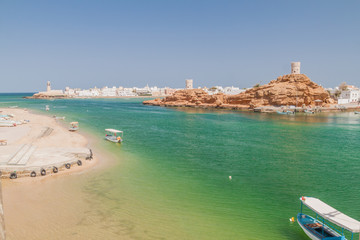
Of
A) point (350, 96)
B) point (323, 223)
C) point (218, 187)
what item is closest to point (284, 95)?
point (350, 96)

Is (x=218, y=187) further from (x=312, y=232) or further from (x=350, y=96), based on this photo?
(x=350, y=96)

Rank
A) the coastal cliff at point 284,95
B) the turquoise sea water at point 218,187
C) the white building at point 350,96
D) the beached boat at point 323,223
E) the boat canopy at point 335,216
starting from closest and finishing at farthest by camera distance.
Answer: the boat canopy at point 335,216
the beached boat at point 323,223
the turquoise sea water at point 218,187
the coastal cliff at point 284,95
the white building at point 350,96

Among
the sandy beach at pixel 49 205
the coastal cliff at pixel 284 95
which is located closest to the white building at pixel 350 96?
the coastal cliff at pixel 284 95

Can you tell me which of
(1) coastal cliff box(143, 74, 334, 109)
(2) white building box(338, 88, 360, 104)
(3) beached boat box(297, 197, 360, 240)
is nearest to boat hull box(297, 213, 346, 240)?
(3) beached boat box(297, 197, 360, 240)

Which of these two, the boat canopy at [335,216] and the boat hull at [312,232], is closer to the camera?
the boat canopy at [335,216]

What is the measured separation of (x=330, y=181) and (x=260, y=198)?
245 inches

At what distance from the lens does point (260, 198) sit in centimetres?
1408

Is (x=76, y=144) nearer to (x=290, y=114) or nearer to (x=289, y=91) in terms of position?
(x=290, y=114)

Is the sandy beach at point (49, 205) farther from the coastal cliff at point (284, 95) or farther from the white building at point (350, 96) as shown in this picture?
the white building at point (350, 96)

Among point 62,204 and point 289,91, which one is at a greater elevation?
point 289,91

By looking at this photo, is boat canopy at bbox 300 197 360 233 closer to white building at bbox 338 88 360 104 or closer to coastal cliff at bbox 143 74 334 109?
coastal cliff at bbox 143 74 334 109

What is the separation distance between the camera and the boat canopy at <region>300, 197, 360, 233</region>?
894 cm

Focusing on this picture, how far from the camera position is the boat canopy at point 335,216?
8938 mm

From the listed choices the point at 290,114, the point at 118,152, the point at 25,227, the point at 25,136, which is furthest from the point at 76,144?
the point at 290,114
